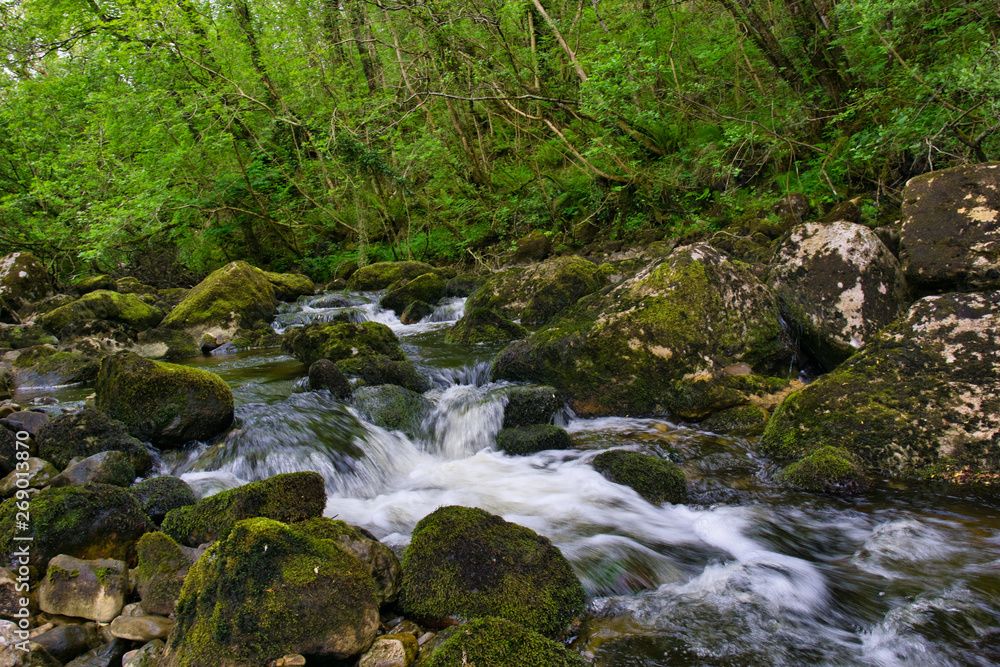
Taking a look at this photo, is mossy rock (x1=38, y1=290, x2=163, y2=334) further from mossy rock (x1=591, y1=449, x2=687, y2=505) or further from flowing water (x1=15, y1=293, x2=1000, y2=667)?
mossy rock (x1=591, y1=449, x2=687, y2=505)

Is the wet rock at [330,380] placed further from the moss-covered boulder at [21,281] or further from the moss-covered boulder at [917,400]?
the moss-covered boulder at [21,281]

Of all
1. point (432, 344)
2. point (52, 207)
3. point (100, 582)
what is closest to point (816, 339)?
point (432, 344)

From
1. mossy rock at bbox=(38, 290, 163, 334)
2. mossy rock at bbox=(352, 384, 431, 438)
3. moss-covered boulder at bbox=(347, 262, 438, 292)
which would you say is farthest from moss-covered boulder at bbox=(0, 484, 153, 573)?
moss-covered boulder at bbox=(347, 262, 438, 292)

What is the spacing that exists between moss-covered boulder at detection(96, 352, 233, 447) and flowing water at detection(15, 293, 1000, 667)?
6.9 inches

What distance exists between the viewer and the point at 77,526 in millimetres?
2877

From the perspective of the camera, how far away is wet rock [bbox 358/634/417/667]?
2285 millimetres

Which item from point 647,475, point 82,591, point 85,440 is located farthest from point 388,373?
point 82,591

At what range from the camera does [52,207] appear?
45.3 feet

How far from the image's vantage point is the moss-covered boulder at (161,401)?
4723 millimetres

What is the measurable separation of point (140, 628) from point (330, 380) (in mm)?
3891

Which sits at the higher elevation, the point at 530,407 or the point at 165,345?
the point at 165,345

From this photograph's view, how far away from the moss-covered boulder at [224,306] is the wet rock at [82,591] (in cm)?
825

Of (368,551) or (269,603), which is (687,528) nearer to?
(368,551)

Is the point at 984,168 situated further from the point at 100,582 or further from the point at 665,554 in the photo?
the point at 100,582
